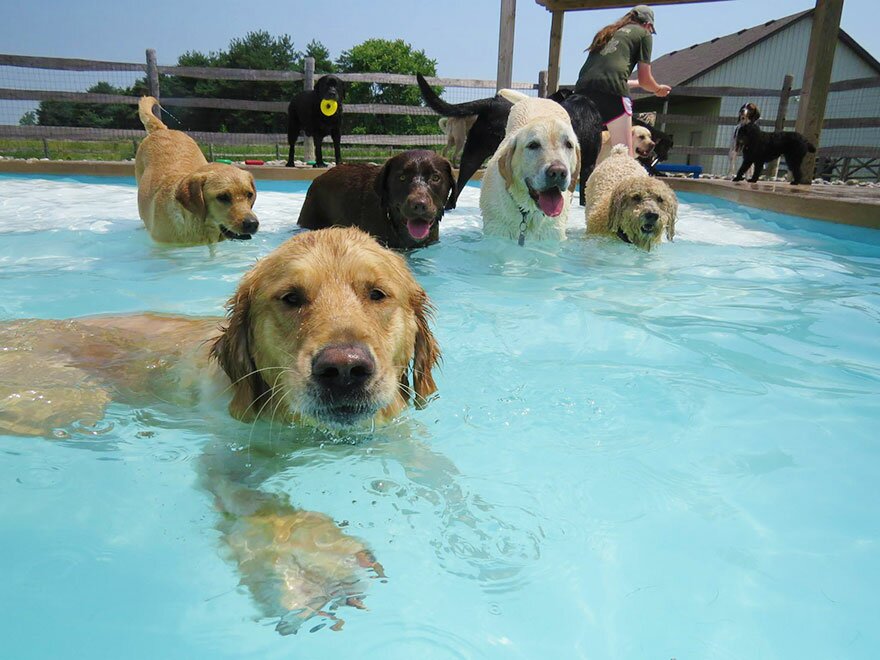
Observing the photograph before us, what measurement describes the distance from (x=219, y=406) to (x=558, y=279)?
4110 millimetres

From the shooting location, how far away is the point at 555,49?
15055 millimetres

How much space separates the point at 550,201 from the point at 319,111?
25.7 feet

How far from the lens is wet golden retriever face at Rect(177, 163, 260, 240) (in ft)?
22.5

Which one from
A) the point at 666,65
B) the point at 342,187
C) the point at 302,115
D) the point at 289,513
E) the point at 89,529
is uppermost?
the point at 666,65

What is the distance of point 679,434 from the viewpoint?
3260 mm

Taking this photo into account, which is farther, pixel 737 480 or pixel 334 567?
pixel 737 480

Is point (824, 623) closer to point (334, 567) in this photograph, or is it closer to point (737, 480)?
point (737, 480)

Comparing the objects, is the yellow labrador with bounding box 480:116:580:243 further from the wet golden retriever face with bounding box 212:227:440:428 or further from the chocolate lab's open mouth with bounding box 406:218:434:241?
the wet golden retriever face with bounding box 212:227:440:428

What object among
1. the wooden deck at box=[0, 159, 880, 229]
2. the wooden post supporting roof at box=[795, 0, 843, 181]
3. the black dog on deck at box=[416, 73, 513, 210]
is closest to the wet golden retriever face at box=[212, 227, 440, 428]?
the black dog on deck at box=[416, 73, 513, 210]

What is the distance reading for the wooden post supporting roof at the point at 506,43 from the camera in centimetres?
1402

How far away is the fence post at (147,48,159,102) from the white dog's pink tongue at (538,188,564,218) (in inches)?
519

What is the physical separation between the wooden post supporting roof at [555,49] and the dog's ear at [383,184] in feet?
32.0

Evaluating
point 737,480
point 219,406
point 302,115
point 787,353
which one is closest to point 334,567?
point 219,406

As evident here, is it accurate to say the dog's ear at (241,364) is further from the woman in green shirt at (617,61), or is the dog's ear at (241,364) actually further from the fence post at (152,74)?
the fence post at (152,74)
